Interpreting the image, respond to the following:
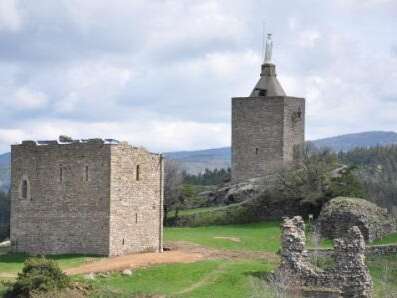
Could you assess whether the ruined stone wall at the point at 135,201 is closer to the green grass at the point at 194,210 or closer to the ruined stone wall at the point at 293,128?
the green grass at the point at 194,210

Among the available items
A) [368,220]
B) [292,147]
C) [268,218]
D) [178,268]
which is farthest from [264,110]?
[178,268]

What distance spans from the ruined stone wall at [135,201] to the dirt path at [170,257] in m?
0.94

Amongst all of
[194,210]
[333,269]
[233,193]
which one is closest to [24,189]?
[333,269]

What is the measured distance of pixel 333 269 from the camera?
29.8 m

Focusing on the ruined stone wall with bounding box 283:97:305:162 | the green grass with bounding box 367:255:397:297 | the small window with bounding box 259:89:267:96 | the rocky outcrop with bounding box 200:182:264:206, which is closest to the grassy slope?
the green grass with bounding box 367:255:397:297

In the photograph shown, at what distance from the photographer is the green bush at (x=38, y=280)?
96.6ft

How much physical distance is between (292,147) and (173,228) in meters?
13.3

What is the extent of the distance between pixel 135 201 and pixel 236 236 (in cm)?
782

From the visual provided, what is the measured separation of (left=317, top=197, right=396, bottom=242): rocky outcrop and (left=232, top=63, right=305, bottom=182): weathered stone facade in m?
15.6

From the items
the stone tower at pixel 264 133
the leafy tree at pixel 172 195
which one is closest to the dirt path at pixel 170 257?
the leafy tree at pixel 172 195

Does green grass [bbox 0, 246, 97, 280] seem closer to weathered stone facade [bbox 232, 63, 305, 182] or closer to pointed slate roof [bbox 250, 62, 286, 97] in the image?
weathered stone facade [bbox 232, 63, 305, 182]

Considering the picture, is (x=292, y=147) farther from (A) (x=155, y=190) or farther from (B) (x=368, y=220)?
(A) (x=155, y=190)

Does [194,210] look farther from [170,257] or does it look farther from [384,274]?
[384,274]

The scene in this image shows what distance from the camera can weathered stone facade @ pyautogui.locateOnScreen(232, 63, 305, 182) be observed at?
61188mm
